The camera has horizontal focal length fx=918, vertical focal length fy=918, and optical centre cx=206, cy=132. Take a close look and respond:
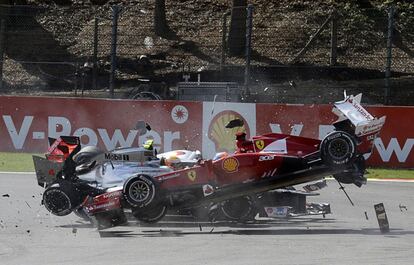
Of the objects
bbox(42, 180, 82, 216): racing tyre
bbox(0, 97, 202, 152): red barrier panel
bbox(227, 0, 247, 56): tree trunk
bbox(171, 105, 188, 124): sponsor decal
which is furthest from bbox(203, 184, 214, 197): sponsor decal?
bbox(227, 0, 247, 56): tree trunk

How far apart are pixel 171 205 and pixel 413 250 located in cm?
300

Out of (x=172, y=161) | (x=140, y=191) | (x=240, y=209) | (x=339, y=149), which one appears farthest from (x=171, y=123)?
(x=339, y=149)

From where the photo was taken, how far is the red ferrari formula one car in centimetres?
1060

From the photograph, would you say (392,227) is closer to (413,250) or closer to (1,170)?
(413,250)

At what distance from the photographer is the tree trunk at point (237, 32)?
2247 centimetres

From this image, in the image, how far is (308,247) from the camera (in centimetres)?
931

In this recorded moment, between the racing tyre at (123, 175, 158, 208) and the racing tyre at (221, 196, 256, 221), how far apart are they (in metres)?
1.13

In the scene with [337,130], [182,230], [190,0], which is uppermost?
[190,0]

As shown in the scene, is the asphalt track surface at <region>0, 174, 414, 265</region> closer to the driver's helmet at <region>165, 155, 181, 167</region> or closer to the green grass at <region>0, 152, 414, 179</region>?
the driver's helmet at <region>165, 155, 181, 167</region>

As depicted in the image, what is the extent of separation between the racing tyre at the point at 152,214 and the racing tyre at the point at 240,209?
92 centimetres

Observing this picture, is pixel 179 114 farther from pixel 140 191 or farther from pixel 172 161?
pixel 140 191

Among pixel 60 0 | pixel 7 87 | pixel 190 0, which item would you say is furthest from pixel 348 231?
pixel 60 0

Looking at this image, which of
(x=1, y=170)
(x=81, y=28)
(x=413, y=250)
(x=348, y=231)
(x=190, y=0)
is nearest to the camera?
(x=413, y=250)

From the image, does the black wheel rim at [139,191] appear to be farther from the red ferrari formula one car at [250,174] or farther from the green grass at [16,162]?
the green grass at [16,162]
